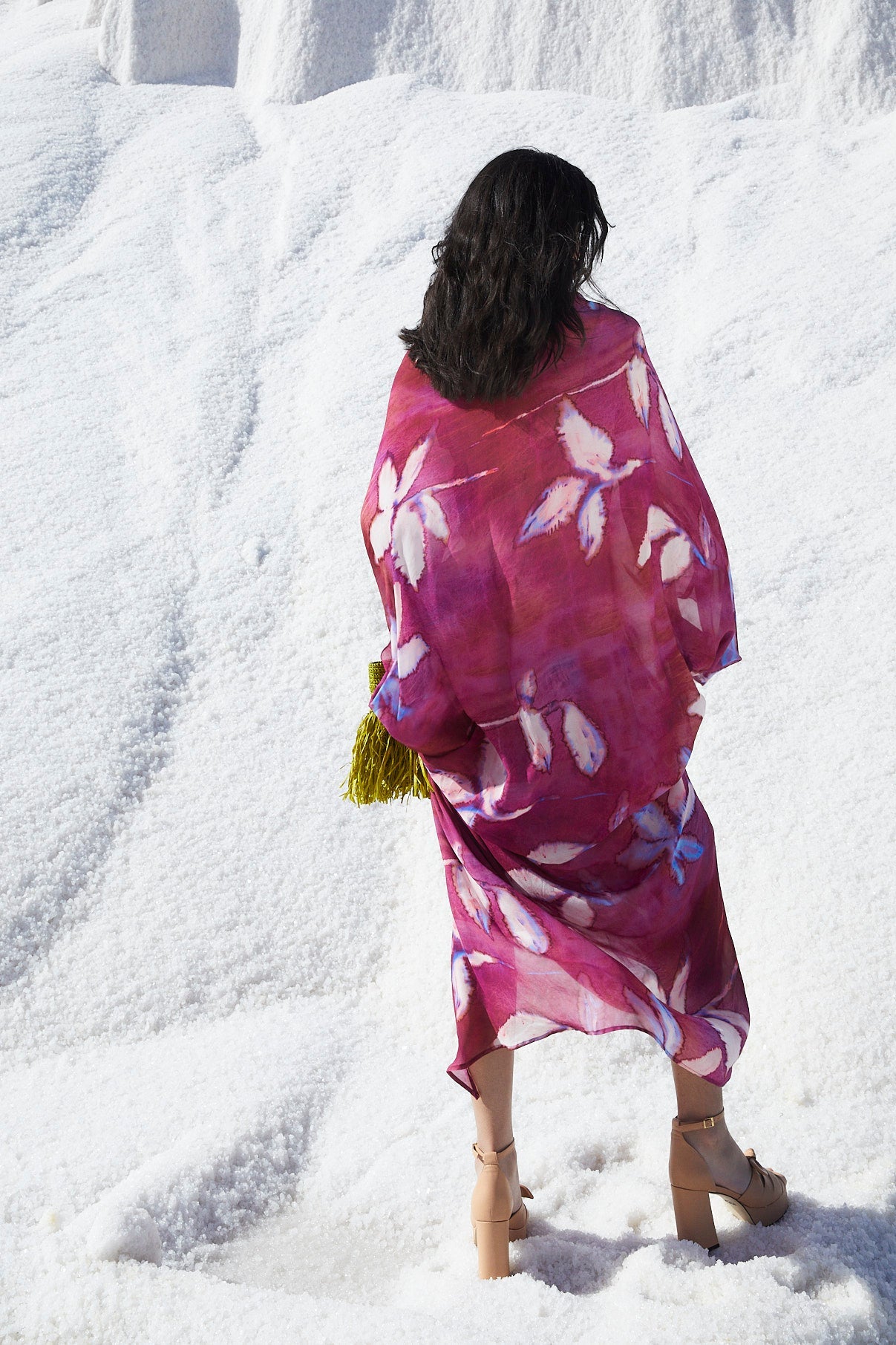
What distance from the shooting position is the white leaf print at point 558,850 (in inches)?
48.1

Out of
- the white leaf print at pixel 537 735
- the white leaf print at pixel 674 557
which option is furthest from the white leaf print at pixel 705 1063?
the white leaf print at pixel 674 557

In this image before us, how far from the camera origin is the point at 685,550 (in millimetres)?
1214

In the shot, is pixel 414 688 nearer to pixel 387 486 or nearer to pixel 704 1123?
pixel 387 486

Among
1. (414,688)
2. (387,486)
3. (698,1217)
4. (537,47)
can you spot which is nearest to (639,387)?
(387,486)

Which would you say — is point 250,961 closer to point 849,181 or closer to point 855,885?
point 855,885

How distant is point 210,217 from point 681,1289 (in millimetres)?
3225

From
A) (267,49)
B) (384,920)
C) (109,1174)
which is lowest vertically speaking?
(384,920)

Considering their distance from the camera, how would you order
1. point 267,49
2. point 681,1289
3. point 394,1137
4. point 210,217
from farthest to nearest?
point 267,49, point 210,217, point 394,1137, point 681,1289

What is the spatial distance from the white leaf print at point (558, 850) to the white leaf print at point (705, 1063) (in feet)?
0.83

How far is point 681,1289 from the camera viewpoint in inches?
46.4

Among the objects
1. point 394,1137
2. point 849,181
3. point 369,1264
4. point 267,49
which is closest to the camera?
point 369,1264

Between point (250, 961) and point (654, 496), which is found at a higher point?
point (654, 496)

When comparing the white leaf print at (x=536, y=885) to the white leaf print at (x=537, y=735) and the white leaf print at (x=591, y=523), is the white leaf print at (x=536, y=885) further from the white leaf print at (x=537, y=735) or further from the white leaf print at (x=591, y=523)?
the white leaf print at (x=591, y=523)

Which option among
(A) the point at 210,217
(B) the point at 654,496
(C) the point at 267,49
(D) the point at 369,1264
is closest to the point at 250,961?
(D) the point at 369,1264
